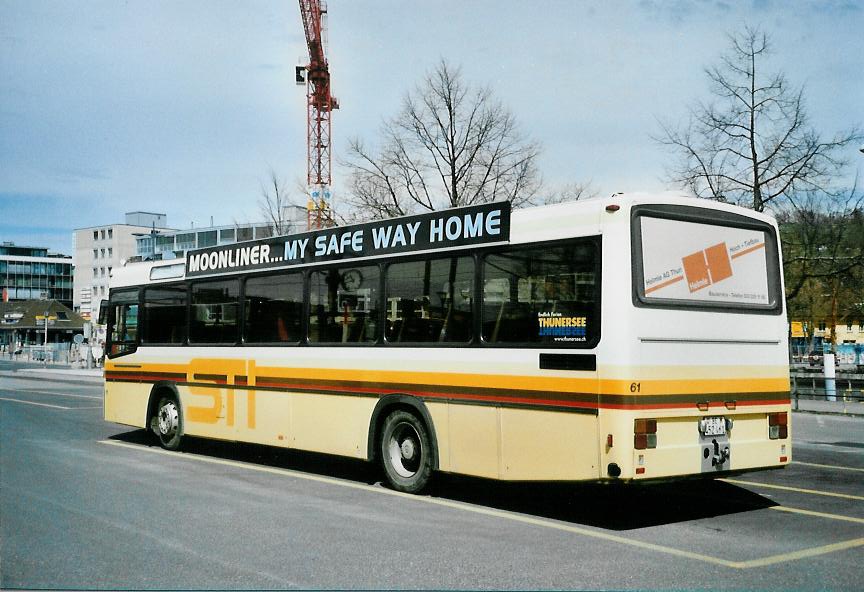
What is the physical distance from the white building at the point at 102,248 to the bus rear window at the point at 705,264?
12809 cm

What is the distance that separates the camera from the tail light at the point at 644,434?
760cm

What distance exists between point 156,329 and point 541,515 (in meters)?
7.83

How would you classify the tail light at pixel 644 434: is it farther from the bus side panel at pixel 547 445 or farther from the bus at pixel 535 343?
the bus side panel at pixel 547 445

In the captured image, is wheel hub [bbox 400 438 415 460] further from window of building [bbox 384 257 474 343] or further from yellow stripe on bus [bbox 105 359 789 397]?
window of building [bbox 384 257 474 343]

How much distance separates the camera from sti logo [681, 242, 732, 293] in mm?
8250

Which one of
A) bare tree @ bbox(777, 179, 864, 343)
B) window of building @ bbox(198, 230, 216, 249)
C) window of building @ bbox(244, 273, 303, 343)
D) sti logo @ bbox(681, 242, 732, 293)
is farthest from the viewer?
window of building @ bbox(198, 230, 216, 249)

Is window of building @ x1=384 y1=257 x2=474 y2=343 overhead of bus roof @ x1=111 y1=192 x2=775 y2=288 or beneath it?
beneath

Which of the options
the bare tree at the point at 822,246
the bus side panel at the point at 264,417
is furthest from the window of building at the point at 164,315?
the bare tree at the point at 822,246

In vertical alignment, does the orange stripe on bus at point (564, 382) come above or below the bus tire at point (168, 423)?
above

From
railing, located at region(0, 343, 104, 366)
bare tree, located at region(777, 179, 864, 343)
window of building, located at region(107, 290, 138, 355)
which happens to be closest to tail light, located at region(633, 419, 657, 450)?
window of building, located at region(107, 290, 138, 355)

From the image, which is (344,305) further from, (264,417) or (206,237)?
(206,237)

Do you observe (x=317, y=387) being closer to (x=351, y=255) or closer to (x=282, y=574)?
(x=351, y=255)

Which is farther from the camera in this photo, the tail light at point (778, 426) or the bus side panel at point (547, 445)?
the tail light at point (778, 426)

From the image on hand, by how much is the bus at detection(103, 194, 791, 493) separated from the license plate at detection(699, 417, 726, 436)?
0.05ft
